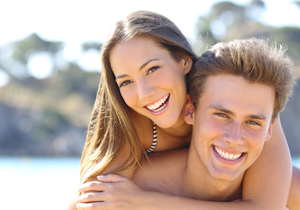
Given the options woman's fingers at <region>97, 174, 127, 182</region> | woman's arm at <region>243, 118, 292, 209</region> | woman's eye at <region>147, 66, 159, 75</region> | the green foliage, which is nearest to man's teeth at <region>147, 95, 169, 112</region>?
woman's eye at <region>147, 66, 159, 75</region>

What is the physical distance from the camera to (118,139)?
399cm

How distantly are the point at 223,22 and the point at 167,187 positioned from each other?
50.4 m

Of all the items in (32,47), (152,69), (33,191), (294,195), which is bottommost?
(33,191)

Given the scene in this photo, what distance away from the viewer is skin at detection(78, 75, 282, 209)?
3.41 metres

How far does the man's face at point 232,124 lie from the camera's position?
3.39 meters

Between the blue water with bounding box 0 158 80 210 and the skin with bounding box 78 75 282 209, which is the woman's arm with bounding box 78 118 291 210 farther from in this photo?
the blue water with bounding box 0 158 80 210

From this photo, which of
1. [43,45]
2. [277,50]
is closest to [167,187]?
[277,50]

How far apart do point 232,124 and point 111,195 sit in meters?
1.11

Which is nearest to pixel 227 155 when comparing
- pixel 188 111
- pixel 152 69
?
pixel 188 111

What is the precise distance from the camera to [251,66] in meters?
3.47

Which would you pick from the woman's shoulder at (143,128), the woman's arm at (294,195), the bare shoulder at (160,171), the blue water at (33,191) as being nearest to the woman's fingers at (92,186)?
the bare shoulder at (160,171)

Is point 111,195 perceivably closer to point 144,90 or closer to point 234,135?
point 144,90

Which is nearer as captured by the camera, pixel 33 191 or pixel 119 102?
pixel 119 102

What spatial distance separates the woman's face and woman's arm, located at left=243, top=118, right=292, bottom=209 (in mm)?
802
